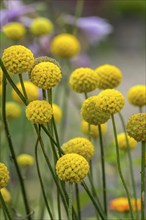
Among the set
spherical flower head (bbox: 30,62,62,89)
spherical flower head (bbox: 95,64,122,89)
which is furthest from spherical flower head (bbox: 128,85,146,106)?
spherical flower head (bbox: 30,62,62,89)

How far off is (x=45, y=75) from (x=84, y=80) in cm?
9

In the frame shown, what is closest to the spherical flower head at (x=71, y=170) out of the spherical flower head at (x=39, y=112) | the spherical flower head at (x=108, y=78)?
the spherical flower head at (x=39, y=112)

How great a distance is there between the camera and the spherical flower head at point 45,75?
0.50 metres

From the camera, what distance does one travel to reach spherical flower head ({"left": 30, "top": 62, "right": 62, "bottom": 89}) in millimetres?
497

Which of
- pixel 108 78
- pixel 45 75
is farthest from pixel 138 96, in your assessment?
pixel 45 75

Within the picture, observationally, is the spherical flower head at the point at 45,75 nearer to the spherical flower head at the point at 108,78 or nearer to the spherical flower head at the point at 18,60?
the spherical flower head at the point at 18,60

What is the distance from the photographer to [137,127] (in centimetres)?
52

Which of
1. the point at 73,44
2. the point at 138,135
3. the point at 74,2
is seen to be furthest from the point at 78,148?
the point at 74,2

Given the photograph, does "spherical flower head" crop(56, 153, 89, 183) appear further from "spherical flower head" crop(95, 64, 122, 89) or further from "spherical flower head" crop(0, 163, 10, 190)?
"spherical flower head" crop(95, 64, 122, 89)

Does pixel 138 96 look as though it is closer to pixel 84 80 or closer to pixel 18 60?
pixel 84 80

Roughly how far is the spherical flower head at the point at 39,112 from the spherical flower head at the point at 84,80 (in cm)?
9

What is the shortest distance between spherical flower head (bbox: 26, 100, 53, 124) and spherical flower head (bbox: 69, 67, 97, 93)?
93 millimetres

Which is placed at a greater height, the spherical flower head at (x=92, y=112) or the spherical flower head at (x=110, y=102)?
the spherical flower head at (x=110, y=102)

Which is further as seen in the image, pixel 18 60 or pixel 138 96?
pixel 138 96
